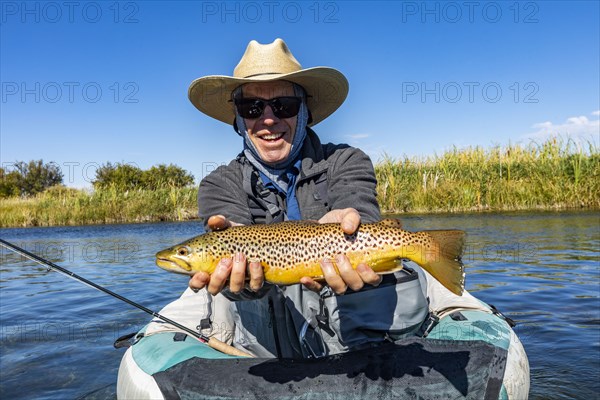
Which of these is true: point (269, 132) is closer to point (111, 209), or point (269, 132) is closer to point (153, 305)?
point (153, 305)

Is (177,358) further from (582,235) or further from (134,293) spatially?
(582,235)

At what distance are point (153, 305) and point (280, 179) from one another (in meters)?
4.15

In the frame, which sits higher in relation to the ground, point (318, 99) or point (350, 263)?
point (318, 99)

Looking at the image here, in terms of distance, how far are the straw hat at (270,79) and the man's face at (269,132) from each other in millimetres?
138

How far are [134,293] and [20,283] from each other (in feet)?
11.2

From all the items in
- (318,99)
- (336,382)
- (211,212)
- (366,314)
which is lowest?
(336,382)

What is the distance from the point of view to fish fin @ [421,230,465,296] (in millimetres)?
2613

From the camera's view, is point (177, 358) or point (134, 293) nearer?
point (177, 358)

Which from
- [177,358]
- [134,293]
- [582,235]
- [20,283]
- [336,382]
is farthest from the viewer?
[582,235]

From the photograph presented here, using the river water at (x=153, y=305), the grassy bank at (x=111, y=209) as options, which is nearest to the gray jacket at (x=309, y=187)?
the river water at (x=153, y=305)

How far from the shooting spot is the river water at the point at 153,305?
14.8ft

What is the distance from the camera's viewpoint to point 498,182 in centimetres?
1886

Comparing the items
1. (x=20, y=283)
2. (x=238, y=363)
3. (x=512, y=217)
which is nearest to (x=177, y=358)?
(x=238, y=363)

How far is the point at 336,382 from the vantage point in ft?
8.66
